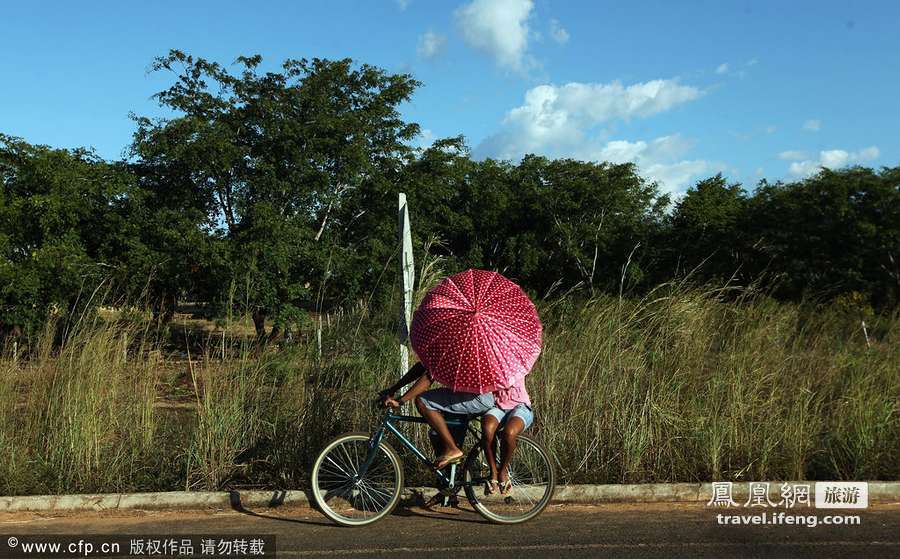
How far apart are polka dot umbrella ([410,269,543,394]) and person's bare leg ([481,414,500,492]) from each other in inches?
10.1

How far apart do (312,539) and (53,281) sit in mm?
24505

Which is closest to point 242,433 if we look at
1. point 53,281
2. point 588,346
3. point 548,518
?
point 548,518

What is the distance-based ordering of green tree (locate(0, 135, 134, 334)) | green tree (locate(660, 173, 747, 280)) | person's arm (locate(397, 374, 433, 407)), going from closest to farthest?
person's arm (locate(397, 374, 433, 407))
green tree (locate(0, 135, 134, 334))
green tree (locate(660, 173, 747, 280))

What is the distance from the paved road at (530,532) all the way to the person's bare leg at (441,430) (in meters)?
0.55

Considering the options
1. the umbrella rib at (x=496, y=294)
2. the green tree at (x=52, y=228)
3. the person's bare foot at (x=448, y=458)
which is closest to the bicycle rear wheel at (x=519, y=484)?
the person's bare foot at (x=448, y=458)

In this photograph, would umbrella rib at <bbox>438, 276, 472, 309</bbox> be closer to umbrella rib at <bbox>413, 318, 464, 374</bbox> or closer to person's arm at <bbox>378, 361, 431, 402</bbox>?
umbrella rib at <bbox>413, 318, 464, 374</bbox>

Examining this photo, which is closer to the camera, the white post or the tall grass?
the tall grass

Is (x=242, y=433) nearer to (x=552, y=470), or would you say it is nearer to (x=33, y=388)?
(x=33, y=388)

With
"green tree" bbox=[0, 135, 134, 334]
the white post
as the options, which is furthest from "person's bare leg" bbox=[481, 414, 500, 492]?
"green tree" bbox=[0, 135, 134, 334]

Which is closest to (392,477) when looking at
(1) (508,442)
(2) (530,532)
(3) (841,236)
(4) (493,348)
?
(1) (508,442)

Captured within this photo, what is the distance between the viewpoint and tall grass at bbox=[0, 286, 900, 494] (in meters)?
6.43

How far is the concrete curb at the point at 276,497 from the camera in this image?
5.98m

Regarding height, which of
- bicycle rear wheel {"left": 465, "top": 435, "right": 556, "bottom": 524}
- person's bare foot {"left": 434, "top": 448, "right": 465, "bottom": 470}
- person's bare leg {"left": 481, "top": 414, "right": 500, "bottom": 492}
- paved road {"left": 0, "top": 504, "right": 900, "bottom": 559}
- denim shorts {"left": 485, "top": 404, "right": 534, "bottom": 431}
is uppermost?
denim shorts {"left": 485, "top": 404, "right": 534, "bottom": 431}

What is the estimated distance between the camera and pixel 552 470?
561cm
